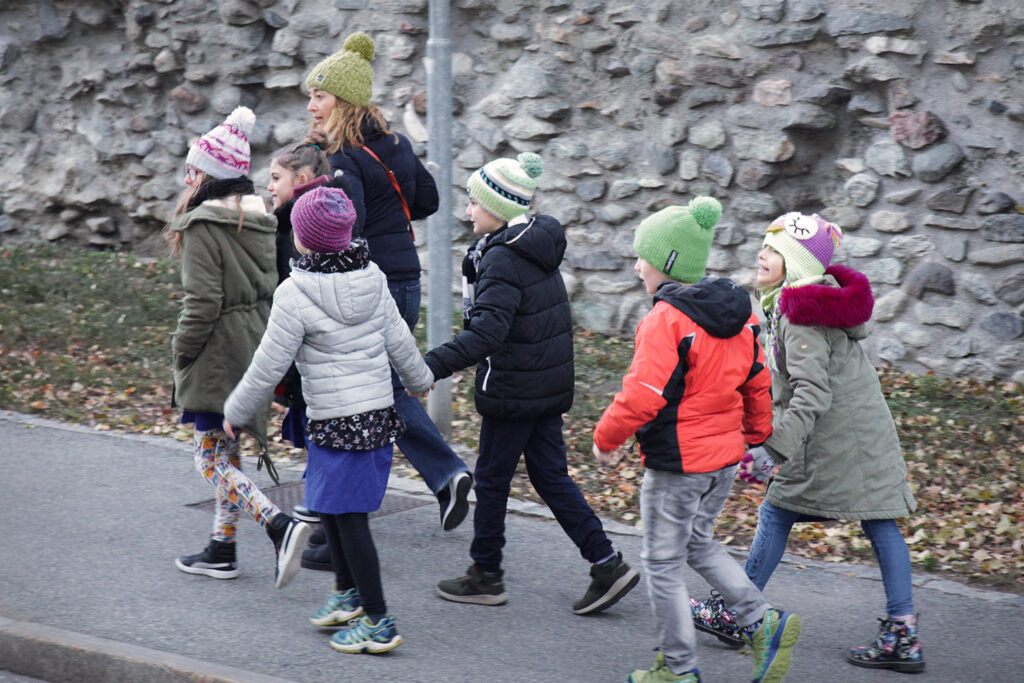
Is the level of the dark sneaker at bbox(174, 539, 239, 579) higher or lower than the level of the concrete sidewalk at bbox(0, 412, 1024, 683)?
higher

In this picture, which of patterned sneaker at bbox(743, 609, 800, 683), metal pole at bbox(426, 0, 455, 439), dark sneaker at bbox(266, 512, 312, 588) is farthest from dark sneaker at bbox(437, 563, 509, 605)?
metal pole at bbox(426, 0, 455, 439)

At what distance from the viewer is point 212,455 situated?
457cm

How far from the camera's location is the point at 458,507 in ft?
16.3

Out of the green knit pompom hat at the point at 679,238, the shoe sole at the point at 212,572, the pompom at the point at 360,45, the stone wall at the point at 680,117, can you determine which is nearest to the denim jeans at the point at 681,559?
the green knit pompom hat at the point at 679,238

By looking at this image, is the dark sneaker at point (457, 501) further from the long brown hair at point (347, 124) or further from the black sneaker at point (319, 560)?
the long brown hair at point (347, 124)

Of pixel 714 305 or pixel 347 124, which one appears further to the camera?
pixel 347 124

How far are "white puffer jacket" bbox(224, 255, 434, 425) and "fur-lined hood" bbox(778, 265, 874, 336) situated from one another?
4.61 ft

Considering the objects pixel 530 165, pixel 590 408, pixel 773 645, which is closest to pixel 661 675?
pixel 773 645

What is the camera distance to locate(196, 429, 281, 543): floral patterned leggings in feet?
14.6

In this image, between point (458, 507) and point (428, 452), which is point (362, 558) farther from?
point (428, 452)

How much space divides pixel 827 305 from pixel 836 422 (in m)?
0.43

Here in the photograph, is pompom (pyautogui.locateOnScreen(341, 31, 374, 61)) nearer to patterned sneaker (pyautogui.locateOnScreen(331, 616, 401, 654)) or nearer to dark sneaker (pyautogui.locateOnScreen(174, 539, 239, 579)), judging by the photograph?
dark sneaker (pyautogui.locateOnScreen(174, 539, 239, 579))

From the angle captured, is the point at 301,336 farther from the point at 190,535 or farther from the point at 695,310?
the point at 190,535

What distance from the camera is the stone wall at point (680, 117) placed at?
752cm
